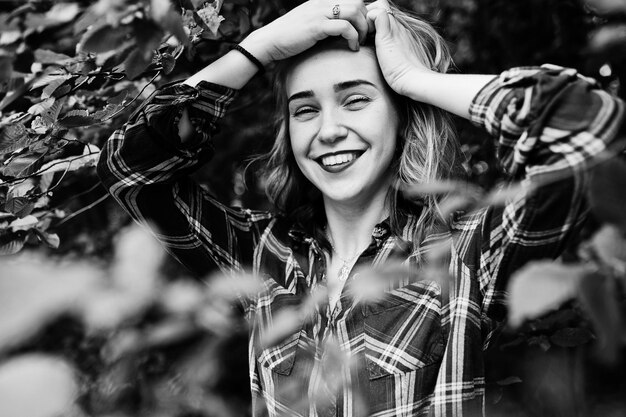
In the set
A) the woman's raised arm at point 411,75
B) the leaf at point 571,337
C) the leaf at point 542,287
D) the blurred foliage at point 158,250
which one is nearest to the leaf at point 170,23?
the blurred foliage at point 158,250

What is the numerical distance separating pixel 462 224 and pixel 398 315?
23 cm

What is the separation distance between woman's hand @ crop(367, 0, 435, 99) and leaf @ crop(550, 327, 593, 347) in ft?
2.33

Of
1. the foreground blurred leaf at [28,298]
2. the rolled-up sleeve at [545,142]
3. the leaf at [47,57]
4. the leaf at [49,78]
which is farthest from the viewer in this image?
the leaf at [49,78]

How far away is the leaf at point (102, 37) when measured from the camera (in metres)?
0.90

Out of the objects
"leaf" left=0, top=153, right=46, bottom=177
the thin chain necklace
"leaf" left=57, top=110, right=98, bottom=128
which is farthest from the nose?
"leaf" left=0, top=153, right=46, bottom=177

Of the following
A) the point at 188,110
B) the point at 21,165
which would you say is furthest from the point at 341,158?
the point at 21,165

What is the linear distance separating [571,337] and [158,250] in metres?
1.41

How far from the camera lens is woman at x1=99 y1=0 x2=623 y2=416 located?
4.64ft

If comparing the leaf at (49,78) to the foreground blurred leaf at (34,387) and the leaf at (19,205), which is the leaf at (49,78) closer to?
the leaf at (19,205)

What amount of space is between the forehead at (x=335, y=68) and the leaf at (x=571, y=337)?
0.74m

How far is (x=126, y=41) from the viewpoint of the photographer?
0.98 m

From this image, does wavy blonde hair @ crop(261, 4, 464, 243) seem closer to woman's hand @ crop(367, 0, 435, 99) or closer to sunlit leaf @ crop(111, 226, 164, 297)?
woman's hand @ crop(367, 0, 435, 99)

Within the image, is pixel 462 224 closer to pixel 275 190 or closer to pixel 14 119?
pixel 275 190

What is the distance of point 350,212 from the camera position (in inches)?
68.6
